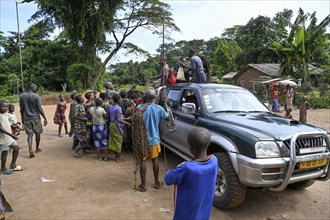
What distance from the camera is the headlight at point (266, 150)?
10.8 ft

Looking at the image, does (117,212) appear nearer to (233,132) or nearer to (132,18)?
(233,132)

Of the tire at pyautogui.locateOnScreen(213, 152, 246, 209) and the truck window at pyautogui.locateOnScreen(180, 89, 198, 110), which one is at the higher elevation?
the truck window at pyautogui.locateOnScreen(180, 89, 198, 110)

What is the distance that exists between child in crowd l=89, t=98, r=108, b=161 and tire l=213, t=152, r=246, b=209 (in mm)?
3079

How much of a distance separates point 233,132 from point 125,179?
7.95ft

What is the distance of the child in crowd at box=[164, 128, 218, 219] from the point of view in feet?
6.91

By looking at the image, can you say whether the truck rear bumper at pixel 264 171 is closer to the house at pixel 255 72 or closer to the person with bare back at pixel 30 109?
the person with bare back at pixel 30 109

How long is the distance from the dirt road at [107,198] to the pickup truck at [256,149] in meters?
0.49

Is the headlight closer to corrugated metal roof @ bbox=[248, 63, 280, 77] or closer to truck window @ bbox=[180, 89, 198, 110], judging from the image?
truck window @ bbox=[180, 89, 198, 110]

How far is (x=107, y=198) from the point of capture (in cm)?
412

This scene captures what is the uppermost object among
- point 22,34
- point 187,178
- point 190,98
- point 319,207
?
point 22,34

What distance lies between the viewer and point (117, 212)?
144 inches

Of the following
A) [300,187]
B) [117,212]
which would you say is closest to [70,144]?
[117,212]

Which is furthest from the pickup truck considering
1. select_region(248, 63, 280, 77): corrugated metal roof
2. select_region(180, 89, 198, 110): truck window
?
select_region(248, 63, 280, 77): corrugated metal roof

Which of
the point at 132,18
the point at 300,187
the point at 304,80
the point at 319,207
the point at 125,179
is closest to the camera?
the point at 319,207
